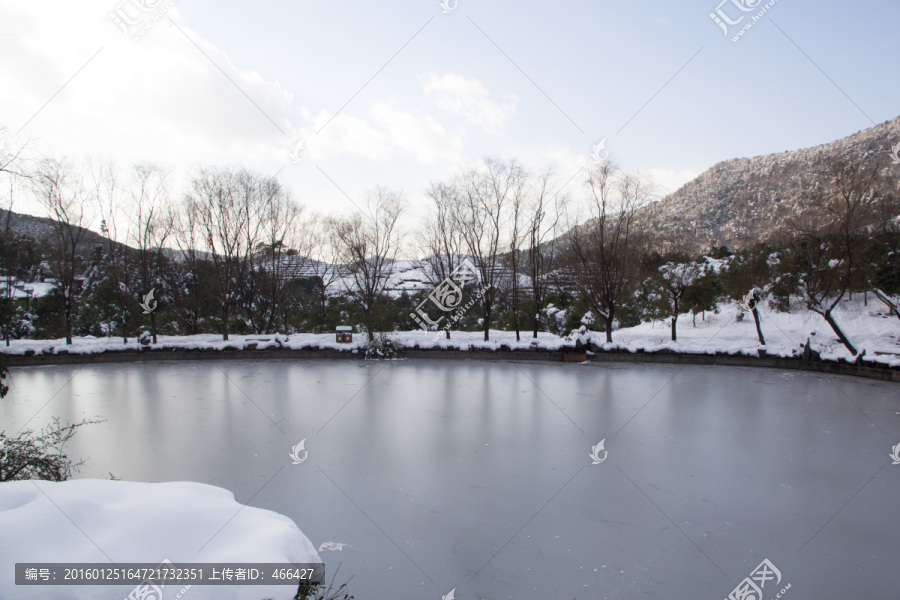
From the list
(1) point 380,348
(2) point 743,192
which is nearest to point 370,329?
(1) point 380,348

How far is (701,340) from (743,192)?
4304 cm

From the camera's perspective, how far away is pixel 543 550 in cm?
344

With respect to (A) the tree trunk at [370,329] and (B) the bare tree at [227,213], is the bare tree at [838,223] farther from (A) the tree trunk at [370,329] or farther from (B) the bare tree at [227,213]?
(B) the bare tree at [227,213]

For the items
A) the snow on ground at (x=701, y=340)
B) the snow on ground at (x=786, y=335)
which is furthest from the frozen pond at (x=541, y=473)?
the snow on ground at (x=701, y=340)

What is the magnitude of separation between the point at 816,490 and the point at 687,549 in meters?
2.18

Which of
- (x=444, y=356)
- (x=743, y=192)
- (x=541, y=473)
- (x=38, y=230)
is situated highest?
(x=743, y=192)

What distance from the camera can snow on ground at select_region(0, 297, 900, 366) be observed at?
43.0 feet

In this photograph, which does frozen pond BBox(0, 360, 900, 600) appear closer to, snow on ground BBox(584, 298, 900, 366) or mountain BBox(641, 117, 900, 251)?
snow on ground BBox(584, 298, 900, 366)

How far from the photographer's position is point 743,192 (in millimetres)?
49781

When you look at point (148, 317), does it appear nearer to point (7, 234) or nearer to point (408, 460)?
point (7, 234)

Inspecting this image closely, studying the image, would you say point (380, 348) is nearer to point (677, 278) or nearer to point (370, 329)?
point (370, 329)

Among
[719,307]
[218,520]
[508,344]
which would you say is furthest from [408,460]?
[719,307]

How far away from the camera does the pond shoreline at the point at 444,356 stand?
13151 millimetres

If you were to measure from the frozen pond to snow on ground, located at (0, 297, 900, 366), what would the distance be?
3591mm
